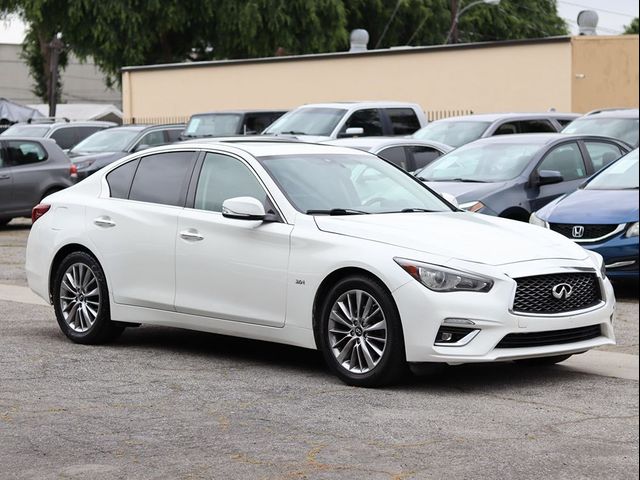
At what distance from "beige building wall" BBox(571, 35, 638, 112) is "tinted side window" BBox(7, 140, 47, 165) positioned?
1333 cm

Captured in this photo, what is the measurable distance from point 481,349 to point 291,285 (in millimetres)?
1297

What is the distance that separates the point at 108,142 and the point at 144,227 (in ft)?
63.3

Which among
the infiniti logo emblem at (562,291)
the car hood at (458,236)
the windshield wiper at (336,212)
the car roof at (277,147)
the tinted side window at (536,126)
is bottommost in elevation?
the infiniti logo emblem at (562,291)

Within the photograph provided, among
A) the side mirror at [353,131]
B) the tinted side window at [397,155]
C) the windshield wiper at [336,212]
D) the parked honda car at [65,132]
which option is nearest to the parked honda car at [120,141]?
the parked honda car at [65,132]

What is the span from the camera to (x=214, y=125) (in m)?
26.7

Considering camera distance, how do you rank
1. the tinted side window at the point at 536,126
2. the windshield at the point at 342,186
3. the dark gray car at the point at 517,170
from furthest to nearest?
1. the tinted side window at the point at 536,126
2. the dark gray car at the point at 517,170
3. the windshield at the point at 342,186

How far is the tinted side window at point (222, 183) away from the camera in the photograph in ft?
29.8

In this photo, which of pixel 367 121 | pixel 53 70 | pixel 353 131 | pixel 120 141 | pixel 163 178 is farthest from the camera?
pixel 53 70

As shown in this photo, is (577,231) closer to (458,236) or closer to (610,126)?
(458,236)

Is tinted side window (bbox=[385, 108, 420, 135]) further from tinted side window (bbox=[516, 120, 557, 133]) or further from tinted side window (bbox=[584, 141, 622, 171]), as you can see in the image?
tinted side window (bbox=[584, 141, 622, 171])

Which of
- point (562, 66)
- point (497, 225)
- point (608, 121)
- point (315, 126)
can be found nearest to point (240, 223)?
point (497, 225)

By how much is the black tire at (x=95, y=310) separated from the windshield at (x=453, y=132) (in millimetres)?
11599

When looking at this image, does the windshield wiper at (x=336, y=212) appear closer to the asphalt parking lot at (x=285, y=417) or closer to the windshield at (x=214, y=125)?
the asphalt parking lot at (x=285, y=417)

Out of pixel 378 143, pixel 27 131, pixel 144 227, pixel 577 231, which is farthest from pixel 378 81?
pixel 144 227
